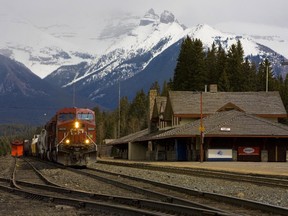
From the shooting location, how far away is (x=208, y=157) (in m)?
57.3

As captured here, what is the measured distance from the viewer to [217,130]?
56.9m

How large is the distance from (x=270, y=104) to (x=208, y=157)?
1911 cm

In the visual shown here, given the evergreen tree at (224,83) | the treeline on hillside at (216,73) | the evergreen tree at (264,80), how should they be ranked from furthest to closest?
the evergreen tree at (264,80)
the treeline on hillside at (216,73)
the evergreen tree at (224,83)

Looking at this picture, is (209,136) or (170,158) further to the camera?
(170,158)

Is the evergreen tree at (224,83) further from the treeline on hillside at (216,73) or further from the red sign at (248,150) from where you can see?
the red sign at (248,150)

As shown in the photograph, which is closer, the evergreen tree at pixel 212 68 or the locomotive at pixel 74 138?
the locomotive at pixel 74 138

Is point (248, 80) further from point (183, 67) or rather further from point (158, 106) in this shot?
point (158, 106)

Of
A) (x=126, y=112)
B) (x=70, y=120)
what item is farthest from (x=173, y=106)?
(x=126, y=112)

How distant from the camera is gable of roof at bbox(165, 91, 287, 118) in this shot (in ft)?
230

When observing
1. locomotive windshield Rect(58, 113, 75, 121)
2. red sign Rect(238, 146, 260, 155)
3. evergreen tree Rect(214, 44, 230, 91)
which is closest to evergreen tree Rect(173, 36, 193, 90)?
evergreen tree Rect(214, 44, 230, 91)

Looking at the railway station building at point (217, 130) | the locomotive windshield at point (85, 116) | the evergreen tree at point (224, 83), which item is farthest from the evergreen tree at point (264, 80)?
the locomotive windshield at point (85, 116)

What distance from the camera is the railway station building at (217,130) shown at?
57.4m

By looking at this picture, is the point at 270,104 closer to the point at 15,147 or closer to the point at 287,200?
the point at 15,147

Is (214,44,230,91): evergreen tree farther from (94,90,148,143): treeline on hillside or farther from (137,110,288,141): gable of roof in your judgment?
(137,110,288,141): gable of roof
